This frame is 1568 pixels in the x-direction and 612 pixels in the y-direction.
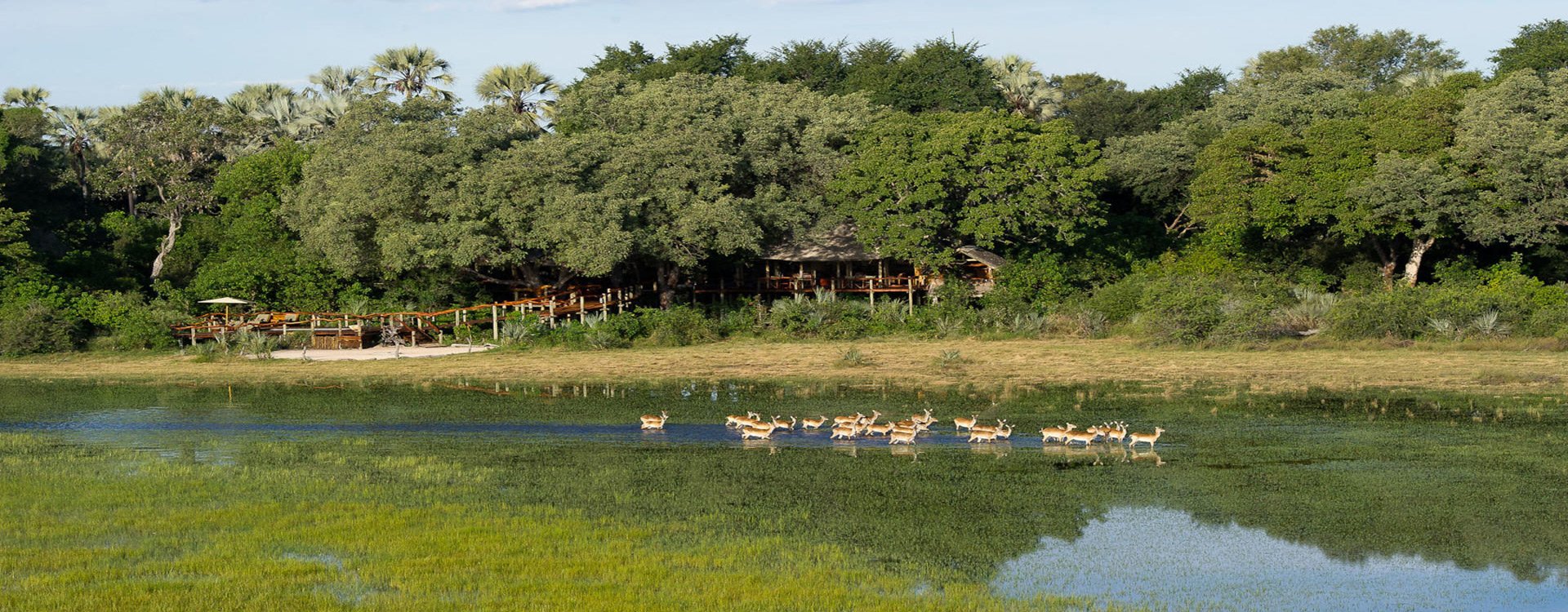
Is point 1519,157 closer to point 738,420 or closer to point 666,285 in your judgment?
point 666,285

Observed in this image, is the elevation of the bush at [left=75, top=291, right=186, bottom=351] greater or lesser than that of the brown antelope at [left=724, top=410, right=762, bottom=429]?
greater

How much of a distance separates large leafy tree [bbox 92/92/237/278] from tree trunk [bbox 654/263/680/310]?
15477 mm

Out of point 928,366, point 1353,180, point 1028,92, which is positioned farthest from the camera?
point 1028,92

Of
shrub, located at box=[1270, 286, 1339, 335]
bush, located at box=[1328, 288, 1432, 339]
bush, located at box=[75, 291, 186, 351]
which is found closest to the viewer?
bush, located at box=[1328, 288, 1432, 339]

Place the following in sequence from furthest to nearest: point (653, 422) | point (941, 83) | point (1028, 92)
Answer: point (1028, 92)
point (941, 83)
point (653, 422)

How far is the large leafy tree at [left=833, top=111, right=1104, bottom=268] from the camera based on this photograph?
4094 centimetres

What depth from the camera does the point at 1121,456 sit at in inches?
786

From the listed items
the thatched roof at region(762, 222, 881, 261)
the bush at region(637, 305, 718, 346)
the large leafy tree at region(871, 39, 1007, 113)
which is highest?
the large leafy tree at region(871, 39, 1007, 113)

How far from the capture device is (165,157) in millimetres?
48812

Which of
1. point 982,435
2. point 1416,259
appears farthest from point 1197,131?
point 982,435

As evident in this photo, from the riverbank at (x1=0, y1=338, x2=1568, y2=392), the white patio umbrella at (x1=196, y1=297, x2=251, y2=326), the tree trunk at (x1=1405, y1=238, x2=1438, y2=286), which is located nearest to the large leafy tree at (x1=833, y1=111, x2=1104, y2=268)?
the riverbank at (x1=0, y1=338, x2=1568, y2=392)

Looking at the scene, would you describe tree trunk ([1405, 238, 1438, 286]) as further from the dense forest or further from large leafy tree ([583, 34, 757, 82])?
large leafy tree ([583, 34, 757, 82])

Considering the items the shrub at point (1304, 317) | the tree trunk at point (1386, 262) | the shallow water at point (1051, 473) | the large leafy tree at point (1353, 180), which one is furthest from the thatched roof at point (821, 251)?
the shallow water at point (1051, 473)

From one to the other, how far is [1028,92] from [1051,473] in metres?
43.0
